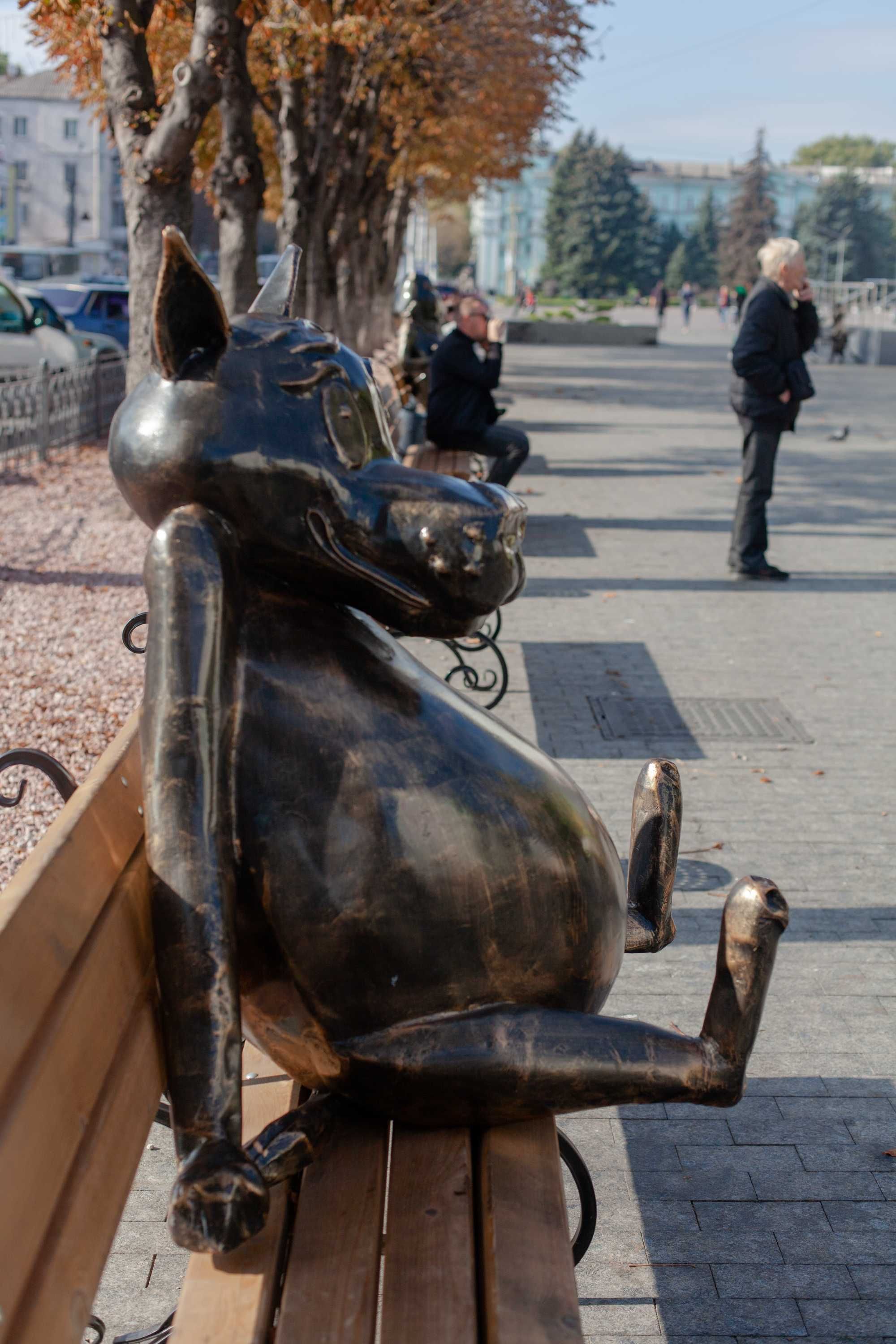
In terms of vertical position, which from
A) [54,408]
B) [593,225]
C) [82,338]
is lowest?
[54,408]

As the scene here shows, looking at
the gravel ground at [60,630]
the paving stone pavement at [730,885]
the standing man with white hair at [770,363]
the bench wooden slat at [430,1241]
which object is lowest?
the gravel ground at [60,630]

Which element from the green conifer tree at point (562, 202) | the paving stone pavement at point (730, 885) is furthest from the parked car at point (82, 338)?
the green conifer tree at point (562, 202)

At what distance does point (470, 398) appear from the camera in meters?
10.4

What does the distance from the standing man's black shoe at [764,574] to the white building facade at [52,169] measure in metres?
99.3

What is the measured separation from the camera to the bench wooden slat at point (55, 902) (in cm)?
180

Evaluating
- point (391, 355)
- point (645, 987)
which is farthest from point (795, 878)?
point (391, 355)

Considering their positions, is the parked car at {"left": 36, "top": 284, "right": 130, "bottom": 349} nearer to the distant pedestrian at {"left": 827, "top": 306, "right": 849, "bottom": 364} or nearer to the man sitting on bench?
the distant pedestrian at {"left": 827, "top": 306, "right": 849, "bottom": 364}

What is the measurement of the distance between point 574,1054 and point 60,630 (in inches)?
286

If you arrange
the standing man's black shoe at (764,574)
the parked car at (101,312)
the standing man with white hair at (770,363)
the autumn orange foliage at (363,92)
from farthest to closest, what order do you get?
1. the parked car at (101,312)
2. the autumn orange foliage at (363,92)
3. the standing man's black shoe at (764,574)
4. the standing man with white hair at (770,363)

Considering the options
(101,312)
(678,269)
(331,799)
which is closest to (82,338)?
(101,312)

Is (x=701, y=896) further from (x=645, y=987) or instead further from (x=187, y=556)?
(x=187, y=556)

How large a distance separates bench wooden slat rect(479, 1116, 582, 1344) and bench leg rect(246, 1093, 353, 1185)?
0.27 metres

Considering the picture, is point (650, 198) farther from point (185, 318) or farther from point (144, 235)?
point (185, 318)

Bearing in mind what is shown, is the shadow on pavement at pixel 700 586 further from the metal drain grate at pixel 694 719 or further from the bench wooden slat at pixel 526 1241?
the bench wooden slat at pixel 526 1241
